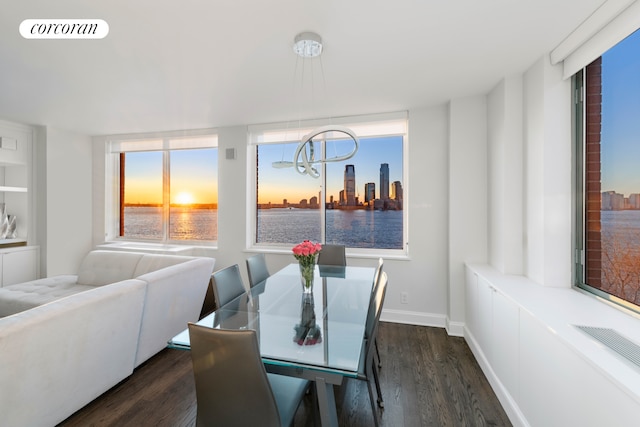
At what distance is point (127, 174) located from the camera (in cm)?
484

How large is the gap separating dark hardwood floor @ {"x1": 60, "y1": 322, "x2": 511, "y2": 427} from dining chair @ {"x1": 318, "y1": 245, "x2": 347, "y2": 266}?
1053mm

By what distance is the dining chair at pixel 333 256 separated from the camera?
3.27 m

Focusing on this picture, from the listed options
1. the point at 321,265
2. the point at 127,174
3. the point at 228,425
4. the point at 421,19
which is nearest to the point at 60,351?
the point at 228,425

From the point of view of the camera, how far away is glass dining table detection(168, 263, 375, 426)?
51.4 inches

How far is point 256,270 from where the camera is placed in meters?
2.69

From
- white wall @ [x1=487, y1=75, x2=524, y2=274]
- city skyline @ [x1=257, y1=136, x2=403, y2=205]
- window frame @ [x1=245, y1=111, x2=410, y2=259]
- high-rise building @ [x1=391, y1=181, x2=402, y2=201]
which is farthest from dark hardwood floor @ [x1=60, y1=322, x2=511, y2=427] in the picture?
city skyline @ [x1=257, y1=136, x2=403, y2=205]

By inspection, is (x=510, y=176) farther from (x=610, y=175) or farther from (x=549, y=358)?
(x=549, y=358)

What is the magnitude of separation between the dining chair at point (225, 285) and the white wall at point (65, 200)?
3684mm

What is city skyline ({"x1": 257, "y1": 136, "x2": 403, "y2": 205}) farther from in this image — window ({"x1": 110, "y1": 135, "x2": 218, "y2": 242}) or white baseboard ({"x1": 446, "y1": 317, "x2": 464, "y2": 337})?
white baseboard ({"x1": 446, "y1": 317, "x2": 464, "y2": 337})

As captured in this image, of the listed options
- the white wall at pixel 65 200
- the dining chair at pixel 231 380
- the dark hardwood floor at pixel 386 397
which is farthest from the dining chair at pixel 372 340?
the white wall at pixel 65 200

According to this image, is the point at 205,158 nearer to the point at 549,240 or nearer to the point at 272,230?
the point at 272,230

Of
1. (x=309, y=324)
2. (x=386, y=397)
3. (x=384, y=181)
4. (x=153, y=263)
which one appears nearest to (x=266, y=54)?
(x=309, y=324)

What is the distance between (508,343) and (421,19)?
88.3 inches

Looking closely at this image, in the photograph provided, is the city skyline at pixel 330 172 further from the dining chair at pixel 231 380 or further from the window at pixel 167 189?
the dining chair at pixel 231 380
